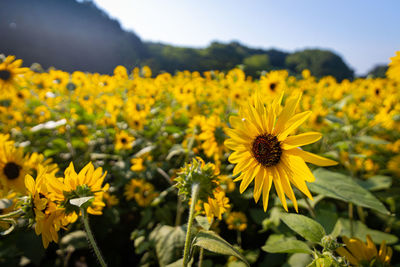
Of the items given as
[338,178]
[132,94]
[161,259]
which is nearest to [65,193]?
[161,259]

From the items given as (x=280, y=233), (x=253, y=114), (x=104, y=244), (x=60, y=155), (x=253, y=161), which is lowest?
(x=104, y=244)

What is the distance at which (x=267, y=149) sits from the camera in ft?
3.32

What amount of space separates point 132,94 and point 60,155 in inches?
67.7

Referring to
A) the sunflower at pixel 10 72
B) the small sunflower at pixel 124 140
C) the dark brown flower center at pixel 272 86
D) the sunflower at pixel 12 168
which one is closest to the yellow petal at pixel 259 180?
the sunflower at pixel 12 168

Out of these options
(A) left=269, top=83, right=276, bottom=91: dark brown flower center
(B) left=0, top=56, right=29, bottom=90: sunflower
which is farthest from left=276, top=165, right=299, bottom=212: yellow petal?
(B) left=0, top=56, right=29, bottom=90: sunflower

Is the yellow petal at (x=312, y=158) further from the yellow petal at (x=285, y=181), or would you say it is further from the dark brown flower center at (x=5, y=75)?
the dark brown flower center at (x=5, y=75)

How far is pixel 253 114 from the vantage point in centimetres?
98

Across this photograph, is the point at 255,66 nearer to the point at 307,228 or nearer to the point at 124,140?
the point at 124,140

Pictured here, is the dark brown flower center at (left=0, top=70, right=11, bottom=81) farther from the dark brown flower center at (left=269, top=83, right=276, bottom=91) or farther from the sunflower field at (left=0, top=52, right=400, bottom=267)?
the dark brown flower center at (left=269, top=83, right=276, bottom=91)

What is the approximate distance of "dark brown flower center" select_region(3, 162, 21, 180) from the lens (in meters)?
1.49

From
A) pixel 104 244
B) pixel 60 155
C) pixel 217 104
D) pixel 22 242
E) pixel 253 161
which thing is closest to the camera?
pixel 253 161

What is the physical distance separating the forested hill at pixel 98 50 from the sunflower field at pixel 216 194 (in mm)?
→ 1729

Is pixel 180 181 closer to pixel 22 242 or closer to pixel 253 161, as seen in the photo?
pixel 253 161

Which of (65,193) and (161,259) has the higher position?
(65,193)
